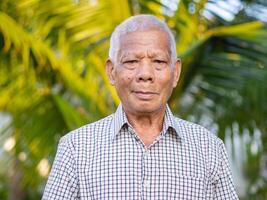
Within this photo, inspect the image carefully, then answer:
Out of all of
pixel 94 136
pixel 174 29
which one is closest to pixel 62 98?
pixel 174 29

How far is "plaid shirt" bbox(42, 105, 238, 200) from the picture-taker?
2.54 m

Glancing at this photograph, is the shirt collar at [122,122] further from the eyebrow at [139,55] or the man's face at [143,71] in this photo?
the eyebrow at [139,55]

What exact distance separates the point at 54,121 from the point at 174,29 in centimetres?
96

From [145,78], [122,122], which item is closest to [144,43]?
[145,78]

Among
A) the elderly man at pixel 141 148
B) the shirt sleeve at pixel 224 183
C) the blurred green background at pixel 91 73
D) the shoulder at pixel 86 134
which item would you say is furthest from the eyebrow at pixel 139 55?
the blurred green background at pixel 91 73

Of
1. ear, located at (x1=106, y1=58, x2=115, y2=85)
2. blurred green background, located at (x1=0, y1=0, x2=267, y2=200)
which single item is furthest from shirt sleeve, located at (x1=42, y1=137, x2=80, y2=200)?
blurred green background, located at (x1=0, y1=0, x2=267, y2=200)

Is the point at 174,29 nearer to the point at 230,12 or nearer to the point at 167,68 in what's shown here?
the point at 230,12

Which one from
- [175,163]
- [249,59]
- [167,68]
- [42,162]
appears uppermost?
[167,68]

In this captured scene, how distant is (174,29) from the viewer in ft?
16.8

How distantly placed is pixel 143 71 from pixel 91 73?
98.8 inches

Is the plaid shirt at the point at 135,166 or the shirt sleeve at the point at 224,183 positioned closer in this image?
the plaid shirt at the point at 135,166

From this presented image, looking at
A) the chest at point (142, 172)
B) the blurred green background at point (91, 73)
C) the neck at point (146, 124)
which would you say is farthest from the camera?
the blurred green background at point (91, 73)

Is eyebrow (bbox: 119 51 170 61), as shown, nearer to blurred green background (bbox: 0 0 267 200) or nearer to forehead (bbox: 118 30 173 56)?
forehead (bbox: 118 30 173 56)

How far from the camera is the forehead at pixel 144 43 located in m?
2.59
